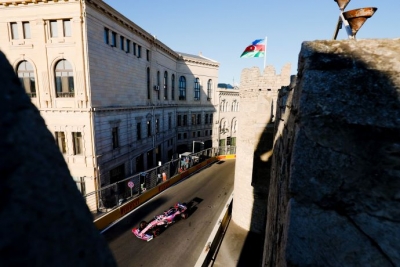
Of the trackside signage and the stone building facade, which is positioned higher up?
the stone building facade

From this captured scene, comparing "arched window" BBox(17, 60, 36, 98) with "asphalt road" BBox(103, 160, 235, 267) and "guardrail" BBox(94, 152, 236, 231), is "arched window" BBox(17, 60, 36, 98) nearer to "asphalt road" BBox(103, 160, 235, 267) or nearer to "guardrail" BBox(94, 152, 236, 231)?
"guardrail" BBox(94, 152, 236, 231)

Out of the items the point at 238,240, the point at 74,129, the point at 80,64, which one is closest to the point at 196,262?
the point at 238,240

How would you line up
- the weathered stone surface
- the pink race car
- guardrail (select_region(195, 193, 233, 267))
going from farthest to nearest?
1. the pink race car
2. guardrail (select_region(195, 193, 233, 267))
3. the weathered stone surface

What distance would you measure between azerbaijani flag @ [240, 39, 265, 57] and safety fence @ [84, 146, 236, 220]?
507 inches

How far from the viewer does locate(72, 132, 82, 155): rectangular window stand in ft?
53.6

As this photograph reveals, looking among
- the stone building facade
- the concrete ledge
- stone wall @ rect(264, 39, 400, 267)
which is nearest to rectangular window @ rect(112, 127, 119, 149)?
the stone building facade

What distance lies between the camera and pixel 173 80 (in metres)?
32.7

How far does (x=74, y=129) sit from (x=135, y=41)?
11.4 metres

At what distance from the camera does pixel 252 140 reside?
12969mm

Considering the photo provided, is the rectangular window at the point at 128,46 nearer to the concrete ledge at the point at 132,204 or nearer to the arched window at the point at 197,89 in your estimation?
the concrete ledge at the point at 132,204

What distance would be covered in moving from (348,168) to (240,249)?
12.4 metres

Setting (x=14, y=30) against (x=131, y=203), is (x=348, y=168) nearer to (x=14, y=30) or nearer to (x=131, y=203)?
(x=131, y=203)

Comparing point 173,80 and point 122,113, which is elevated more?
point 173,80

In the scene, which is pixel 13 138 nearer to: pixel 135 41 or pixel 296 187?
pixel 296 187
